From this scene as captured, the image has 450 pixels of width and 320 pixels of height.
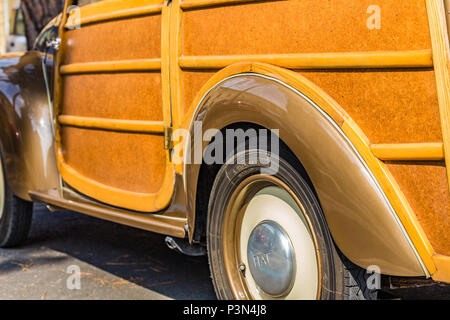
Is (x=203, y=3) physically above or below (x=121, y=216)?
above

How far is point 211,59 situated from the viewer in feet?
9.18

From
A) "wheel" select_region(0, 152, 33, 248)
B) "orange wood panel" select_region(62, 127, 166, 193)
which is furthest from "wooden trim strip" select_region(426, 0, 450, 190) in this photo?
"wheel" select_region(0, 152, 33, 248)

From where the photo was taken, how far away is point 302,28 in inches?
94.1

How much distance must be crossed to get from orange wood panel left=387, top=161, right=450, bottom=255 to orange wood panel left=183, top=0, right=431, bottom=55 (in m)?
0.37

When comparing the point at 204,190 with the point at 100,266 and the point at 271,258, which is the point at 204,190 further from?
the point at 100,266

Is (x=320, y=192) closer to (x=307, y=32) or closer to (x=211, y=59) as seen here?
(x=307, y=32)

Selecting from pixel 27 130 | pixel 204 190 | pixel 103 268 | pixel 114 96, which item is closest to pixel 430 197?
pixel 204 190

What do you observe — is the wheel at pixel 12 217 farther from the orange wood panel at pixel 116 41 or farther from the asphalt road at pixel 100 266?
the orange wood panel at pixel 116 41

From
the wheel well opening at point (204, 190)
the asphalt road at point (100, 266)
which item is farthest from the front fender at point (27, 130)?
the wheel well opening at point (204, 190)

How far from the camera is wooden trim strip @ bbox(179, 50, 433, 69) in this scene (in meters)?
2.02

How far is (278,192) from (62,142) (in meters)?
1.77

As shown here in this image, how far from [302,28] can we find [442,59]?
596 mm

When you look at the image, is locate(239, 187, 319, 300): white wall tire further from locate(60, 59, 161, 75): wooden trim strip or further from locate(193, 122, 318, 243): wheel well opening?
locate(60, 59, 161, 75): wooden trim strip
